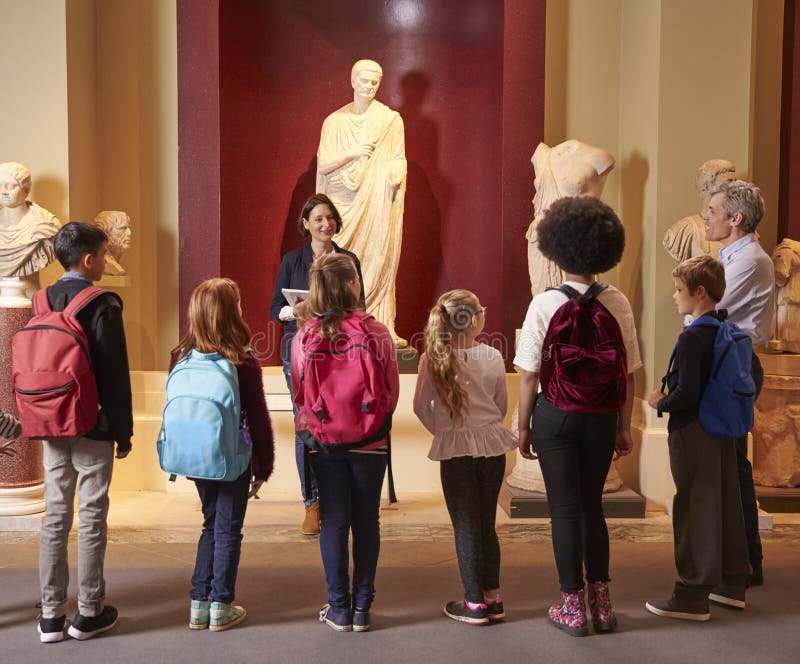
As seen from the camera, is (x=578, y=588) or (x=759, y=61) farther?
(x=759, y=61)

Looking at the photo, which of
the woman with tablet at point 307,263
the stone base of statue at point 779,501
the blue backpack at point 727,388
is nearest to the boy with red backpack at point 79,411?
the woman with tablet at point 307,263

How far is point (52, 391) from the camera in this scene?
3.44m

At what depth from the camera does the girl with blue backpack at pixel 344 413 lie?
3441 mm

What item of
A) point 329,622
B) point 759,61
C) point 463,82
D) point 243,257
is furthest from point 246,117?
point 329,622

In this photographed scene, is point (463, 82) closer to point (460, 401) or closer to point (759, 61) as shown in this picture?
point (759, 61)

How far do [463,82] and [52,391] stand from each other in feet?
14.8

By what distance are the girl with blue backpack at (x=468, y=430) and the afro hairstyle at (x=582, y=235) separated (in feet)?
1.24

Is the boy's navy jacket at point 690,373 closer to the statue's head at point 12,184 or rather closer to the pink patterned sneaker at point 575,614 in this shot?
the pink patterned sneaker at point 575,614

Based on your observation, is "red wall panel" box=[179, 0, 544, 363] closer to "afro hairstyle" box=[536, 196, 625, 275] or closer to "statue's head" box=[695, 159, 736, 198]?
"statue's head" box=[695, 159, 736, 198]

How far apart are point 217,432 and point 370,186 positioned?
3198 mm

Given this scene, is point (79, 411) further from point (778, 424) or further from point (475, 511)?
point (778, 424)

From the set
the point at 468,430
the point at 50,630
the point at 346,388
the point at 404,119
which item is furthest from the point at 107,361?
the point at 404,119

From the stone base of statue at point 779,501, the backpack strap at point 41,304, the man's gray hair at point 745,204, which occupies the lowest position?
the stone base of statue at point 779,501

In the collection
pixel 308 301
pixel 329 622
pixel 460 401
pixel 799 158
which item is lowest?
pixel 329 622
